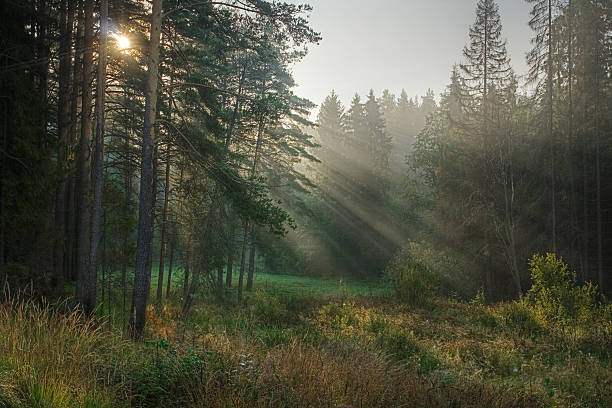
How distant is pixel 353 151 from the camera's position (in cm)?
3400

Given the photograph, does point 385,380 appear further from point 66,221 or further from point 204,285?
point 66,221

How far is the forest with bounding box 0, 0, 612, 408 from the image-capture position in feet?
14.1

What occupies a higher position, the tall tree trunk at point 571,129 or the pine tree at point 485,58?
the pine tree at point 485,58

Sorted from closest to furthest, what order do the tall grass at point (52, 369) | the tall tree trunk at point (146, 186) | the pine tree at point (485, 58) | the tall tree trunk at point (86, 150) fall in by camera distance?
the tall grass at point (52, 369) → the tall tree trunk at point (146, 186) → the tall tree trunk at point (86, 150) → the pine tree at point (485, 58)

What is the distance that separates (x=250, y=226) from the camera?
21.6 m

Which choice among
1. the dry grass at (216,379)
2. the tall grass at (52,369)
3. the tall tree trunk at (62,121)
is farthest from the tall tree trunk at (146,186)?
the tall grass at (52,369)

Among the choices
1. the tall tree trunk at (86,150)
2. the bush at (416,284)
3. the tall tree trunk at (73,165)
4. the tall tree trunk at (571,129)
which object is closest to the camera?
the tall tree trunk at (86,150)

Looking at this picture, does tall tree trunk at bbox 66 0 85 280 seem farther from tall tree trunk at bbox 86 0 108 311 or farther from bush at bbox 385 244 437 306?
bush at bbox 385 244 437 306

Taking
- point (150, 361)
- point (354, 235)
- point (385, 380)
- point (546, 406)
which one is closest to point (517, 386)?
point (546, 406)

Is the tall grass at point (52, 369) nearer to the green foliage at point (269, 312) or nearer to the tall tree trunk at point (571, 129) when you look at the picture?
the green foliage at point (269, 312)

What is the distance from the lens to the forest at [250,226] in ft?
14.1

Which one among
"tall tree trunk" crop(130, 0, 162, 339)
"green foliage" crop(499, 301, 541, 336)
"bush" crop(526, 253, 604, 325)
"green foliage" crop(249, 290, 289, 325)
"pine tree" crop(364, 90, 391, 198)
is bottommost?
"green foliage" crop(249, 290, 289, 325)

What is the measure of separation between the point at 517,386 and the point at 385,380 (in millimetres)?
2185

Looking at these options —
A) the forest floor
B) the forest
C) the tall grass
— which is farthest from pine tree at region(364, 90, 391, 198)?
the tall grass
